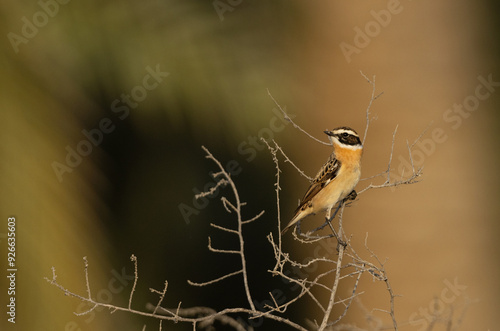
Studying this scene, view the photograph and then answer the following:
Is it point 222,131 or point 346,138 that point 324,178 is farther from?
point 222,131

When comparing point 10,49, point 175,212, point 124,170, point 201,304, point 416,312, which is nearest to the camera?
point 10,49

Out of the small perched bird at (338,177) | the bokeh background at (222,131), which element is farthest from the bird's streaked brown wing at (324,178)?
the bokeh background at (222,131)

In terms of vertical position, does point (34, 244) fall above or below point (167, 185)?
below

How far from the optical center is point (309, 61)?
855 cm

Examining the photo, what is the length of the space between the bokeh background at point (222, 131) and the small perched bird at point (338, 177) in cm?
159

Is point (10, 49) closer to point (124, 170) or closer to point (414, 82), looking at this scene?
point (124, 170)

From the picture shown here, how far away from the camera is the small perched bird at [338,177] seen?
239 inches

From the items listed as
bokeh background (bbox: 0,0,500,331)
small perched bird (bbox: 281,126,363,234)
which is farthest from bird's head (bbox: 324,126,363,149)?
bokeh background (bbox: 0,0,500,331)

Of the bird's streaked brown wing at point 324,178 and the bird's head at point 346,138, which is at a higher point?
the bird's head at point 346,138

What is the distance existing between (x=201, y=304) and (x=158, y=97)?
12.5ft

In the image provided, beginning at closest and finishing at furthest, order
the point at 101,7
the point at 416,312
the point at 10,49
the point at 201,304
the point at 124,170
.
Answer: the point at 10,49
the point at 101,7
the point at 416,312
the point at 124,170
the point at 201,304

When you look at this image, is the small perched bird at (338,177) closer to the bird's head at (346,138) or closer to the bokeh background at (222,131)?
the bird's head at (346,138)

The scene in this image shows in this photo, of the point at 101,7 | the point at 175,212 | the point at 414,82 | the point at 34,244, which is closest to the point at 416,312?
the point at 414,82

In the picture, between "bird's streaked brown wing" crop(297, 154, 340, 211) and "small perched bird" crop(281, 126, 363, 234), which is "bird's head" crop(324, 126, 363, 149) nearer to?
"small perched bird" crop(281, 126, 363, 234)
